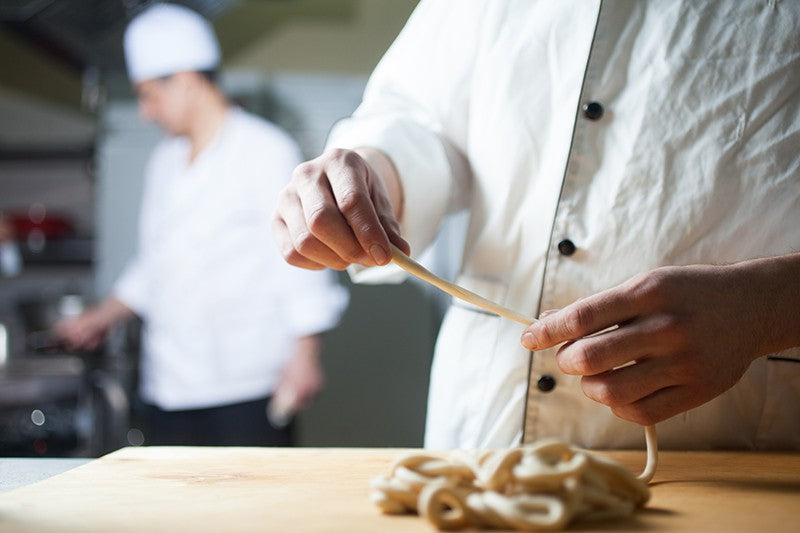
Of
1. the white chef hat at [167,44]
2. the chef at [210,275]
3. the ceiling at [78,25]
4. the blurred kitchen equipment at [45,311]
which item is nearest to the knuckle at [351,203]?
the chef at [210,275]

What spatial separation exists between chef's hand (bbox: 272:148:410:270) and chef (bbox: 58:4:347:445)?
1446 millimetres

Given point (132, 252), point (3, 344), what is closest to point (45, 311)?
point (3, 344)

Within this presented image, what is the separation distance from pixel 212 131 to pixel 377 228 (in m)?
1.82

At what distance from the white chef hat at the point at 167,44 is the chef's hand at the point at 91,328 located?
0.70 metres

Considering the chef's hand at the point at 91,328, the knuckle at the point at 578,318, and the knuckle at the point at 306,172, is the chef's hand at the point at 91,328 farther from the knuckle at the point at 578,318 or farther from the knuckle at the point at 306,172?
the knuckle at the point at 578,318

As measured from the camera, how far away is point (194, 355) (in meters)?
2.41

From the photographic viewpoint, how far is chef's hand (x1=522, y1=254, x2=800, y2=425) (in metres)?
0.60

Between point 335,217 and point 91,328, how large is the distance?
1.93 m

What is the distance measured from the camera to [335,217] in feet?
2.25

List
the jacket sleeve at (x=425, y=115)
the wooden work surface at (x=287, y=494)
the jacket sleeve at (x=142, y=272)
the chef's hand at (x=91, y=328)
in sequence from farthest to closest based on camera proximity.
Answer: the jacket sleeve at (x=142, y=272)
the chef's hand at (x=91, y=328)
the jacket sleeve at (x=425, y=115)
the wooden work surface at (x=287, y=494)

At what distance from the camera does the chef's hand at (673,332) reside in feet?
1.97

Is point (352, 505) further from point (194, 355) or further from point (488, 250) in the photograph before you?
point (194, 355)

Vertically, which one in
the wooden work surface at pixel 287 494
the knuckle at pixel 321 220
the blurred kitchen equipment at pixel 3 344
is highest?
the knuckle at pixel 321 220

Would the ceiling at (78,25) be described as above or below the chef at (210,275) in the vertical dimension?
above
